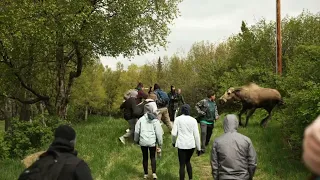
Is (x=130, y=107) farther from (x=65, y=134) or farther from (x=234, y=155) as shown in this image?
(x=65, y=134)

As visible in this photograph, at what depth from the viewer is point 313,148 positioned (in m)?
2.19

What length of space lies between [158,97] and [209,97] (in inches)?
135

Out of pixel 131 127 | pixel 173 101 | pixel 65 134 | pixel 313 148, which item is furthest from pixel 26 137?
pixel 313 148

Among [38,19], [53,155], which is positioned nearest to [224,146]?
[53,155]

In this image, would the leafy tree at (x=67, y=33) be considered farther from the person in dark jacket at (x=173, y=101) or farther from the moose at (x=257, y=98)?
the moose at (x=257, y=98)

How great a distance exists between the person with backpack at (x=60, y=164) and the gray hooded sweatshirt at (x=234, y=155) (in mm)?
3040

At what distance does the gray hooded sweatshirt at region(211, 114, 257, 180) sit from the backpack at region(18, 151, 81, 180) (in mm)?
3140

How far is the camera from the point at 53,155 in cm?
416

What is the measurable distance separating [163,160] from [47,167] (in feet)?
29.1

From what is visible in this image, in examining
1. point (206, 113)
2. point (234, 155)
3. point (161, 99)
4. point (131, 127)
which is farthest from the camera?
point (161, 99)

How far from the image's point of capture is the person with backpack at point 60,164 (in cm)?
402

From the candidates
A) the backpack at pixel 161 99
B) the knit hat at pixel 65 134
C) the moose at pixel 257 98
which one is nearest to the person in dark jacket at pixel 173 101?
the backpack at pixel 161 99

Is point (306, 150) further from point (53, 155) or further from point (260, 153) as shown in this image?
point (260, 153)

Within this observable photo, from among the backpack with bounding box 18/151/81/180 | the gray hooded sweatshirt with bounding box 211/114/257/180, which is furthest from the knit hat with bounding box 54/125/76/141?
the gray hooded sweatshirt with bounding box 211/114/257/180
